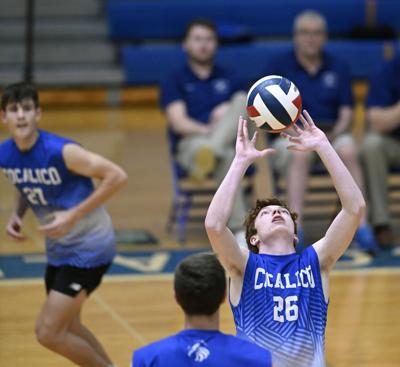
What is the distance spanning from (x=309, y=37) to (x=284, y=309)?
17.1ft

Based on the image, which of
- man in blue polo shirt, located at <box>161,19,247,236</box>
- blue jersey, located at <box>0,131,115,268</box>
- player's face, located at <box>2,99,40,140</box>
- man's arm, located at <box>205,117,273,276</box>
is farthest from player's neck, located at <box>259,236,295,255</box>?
man in blue polo shirt, located at <box>161,19,247,236</box>

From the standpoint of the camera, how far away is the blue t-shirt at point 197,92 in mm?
9094

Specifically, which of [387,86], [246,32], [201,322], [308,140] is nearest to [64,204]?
[308,140]

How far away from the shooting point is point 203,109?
29.9ft

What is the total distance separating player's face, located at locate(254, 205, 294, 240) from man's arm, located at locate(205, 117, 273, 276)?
120 millimetres

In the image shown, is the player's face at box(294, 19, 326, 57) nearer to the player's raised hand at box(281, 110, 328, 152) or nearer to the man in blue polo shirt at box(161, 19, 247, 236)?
the man in blue polo shirt at box(161, 19, 247, 236)

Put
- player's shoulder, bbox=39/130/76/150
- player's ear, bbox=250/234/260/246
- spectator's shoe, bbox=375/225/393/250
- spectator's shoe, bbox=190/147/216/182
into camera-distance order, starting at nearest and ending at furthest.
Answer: player's ear, bbox=250/234/260/246 < player's shoulder, bbox=39/130/76/150 < spectator's shoe, bbox=190/147/216/182 < spectator's shoe, bbox=375/225/393/250

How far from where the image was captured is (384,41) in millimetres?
15180

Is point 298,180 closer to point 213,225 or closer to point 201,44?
point 201,44

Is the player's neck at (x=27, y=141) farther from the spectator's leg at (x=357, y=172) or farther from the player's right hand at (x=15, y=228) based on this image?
the spectator's leg at (x=357, y=172)

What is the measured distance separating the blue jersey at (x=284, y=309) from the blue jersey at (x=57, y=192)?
5.44 ft

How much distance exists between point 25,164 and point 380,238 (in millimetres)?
4040

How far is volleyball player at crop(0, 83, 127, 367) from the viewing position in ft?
18.5

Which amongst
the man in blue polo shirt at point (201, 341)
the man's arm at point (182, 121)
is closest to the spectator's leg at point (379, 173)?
the man's arm at point (182, 121)
